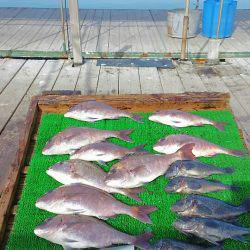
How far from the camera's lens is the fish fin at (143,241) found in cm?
221

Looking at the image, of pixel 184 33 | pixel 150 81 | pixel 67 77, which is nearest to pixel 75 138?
pixel 150 81

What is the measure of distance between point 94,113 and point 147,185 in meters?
1.19

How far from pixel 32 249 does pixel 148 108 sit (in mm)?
2188

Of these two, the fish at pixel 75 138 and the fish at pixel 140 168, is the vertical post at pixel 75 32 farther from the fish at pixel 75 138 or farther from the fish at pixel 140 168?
the fish at pixel 140 168

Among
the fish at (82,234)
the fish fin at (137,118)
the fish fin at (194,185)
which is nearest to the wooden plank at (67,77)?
the fish fin at (137,118)

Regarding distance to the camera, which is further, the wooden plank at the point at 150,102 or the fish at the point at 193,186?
the wooden plank at the point at 150,102

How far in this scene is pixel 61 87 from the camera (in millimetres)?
5773

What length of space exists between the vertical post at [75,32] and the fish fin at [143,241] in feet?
16.3

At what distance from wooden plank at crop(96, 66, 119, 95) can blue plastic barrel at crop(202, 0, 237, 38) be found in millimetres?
3020

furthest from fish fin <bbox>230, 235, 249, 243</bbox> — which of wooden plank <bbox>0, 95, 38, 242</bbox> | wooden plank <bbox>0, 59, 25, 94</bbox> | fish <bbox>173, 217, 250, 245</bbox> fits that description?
wooden plank <bbox>0, 59, 25, 94</bbox>

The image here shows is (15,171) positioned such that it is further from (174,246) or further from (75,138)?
(174,246)

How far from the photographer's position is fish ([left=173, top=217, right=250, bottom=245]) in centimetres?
225

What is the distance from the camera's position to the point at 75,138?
10.5ft

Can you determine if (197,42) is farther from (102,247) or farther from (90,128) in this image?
(102,247)
